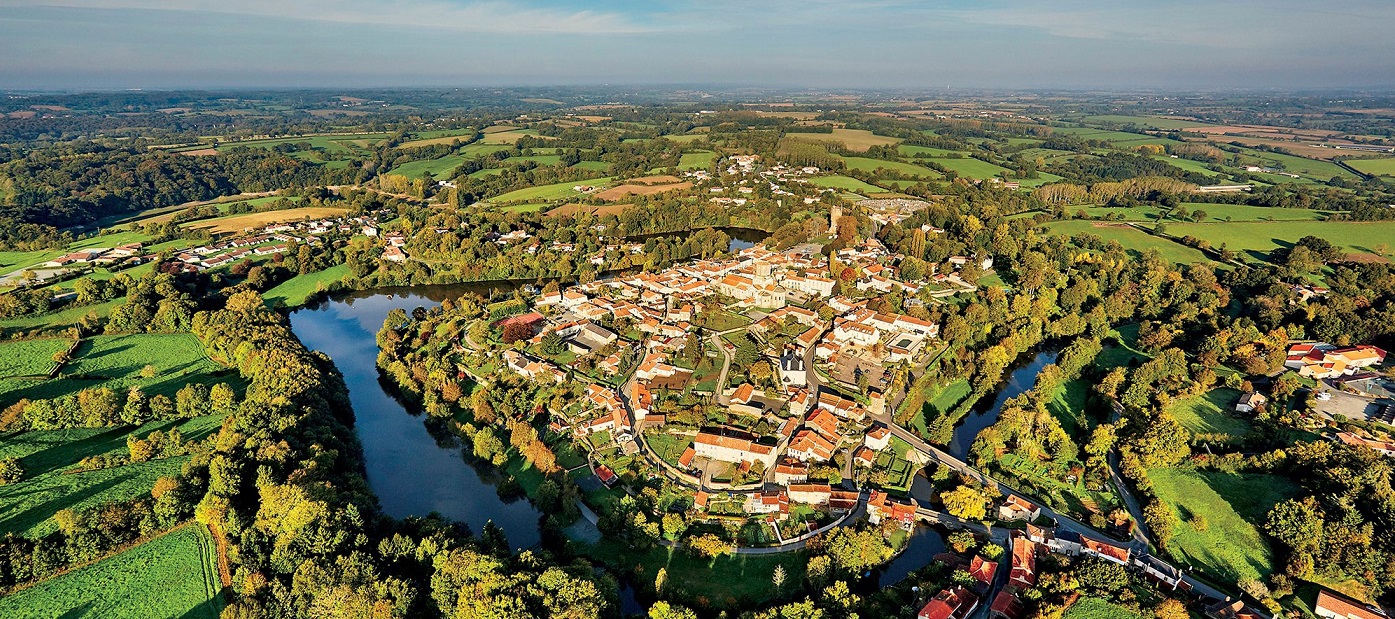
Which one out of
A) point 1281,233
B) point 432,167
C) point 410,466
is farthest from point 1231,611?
point 432,167

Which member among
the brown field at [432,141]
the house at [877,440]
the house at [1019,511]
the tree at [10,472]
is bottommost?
the house at [1019,511]

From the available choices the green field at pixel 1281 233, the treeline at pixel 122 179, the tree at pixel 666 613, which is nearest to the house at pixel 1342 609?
the tree at pixel 666 613

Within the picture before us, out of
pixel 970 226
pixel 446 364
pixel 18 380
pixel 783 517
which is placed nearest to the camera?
pixel 783 517

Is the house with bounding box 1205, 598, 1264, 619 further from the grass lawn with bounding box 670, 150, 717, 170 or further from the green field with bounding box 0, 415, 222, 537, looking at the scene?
the grass lawn with bounding box 670, 150, 717, 170

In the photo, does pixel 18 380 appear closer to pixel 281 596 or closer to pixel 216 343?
pixel 216 343

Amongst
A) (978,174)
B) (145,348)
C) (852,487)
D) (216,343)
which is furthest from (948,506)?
(978,174)

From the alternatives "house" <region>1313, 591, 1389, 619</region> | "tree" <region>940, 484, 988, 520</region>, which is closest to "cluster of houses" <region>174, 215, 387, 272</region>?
"tree" <region>940, 484, 988, 520</region>

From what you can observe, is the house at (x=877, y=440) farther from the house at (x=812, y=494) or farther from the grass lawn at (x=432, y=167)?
the grass lawn at (x=432, y=167)
